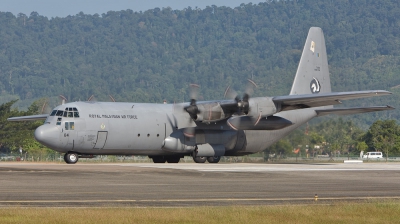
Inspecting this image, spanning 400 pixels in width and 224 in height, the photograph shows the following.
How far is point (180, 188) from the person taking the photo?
859 inches

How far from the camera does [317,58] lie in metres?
47.0

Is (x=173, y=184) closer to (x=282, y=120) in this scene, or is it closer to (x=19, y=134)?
(x=282, y=120)

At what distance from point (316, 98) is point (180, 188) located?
1707 centimetres

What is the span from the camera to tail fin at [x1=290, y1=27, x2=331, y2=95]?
45.9 m

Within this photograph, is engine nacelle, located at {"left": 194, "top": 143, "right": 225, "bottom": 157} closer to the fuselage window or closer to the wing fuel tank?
the wing fuel tank

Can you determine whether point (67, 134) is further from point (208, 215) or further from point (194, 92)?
point (208, 215)

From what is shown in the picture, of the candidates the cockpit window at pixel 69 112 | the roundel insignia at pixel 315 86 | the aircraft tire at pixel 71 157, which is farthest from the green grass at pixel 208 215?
the roundel insignia at pixel 315 86

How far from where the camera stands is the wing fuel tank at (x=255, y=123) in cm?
3862

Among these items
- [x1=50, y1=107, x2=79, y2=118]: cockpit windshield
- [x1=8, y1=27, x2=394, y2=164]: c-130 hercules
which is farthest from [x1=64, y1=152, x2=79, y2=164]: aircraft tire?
[x1=50, y1=107, x2=79, y2=118]: cockpit windshield

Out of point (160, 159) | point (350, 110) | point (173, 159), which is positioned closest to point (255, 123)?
point (350, 110)

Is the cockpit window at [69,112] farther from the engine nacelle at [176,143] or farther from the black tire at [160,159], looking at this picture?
the black tire at [160,159]

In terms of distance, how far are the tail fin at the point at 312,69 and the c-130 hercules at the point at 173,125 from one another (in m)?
3.03

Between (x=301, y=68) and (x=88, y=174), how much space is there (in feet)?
69.9

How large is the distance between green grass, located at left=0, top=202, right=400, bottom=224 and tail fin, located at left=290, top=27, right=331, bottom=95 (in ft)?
95.9
